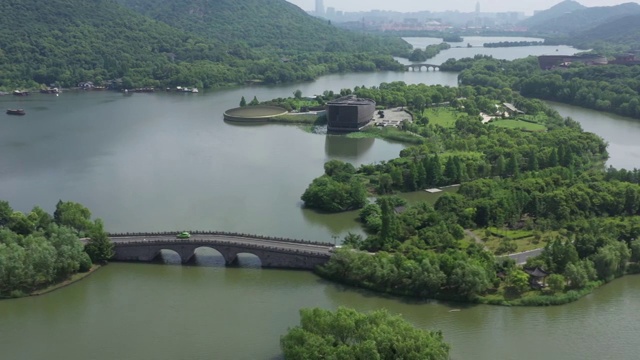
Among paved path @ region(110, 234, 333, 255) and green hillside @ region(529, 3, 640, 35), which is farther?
green hillside @ region(529, 3, 640, 35)

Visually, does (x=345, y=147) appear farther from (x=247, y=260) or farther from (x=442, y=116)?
(x=247, y=260)

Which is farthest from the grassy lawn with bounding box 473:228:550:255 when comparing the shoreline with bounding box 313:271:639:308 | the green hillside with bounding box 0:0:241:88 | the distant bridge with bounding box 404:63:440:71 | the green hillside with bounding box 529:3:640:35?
the green hillside with bounding box 529:3:640:35

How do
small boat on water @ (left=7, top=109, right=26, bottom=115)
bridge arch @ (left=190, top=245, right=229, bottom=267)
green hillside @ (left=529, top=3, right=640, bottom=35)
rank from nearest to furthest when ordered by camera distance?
bridge arch @ (left=190, top=245, right=229, bottom=267), small boat on water @ (left=7, top=109, right=26, bottom=115), green hillside @ (left=529, top=3, right=640, bottom=35)

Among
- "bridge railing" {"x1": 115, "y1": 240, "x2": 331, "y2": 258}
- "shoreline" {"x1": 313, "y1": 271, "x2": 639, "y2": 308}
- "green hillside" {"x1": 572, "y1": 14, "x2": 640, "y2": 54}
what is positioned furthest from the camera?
"green hillside" {"x1": 572, "y1": 14, "x2": 640, "y2": 54}

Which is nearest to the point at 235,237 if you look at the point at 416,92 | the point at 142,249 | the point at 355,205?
the point at 142,249

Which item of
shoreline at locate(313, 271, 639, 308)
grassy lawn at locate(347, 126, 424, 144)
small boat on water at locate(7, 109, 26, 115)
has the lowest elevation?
shoreline at locate(313, 271, 639, 308)

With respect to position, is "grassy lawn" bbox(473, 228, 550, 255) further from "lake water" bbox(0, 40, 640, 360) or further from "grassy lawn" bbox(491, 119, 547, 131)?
"grassy lawn" bbox(491, 119, 547, 131)
